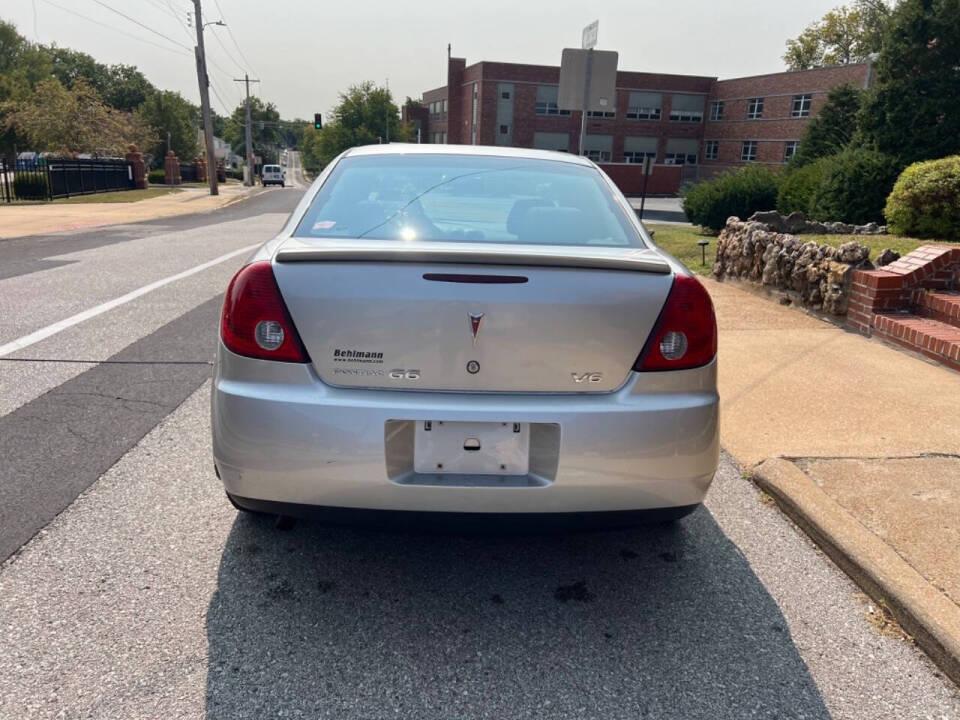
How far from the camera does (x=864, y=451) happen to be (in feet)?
13.6

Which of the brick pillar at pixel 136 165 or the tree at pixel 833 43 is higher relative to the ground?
the tree at pixel 833 43

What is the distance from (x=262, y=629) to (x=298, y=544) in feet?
2.05

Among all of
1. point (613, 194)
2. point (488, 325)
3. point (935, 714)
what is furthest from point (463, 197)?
point (935, 714)

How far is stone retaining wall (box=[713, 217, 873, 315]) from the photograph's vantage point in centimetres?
721

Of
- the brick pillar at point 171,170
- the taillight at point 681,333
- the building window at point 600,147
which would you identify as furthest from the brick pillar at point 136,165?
the taillight at point 681,333

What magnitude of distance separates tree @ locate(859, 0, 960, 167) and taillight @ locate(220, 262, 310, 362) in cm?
1342

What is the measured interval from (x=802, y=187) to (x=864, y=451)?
11651 mm

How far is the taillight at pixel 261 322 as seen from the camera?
8.15ft

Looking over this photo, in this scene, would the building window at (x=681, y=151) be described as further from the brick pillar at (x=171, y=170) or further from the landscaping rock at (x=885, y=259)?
the landscaping rock at (x=885, y=259)

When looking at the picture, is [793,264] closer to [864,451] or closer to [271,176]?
[864,451]

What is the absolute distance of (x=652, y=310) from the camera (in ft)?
8.38

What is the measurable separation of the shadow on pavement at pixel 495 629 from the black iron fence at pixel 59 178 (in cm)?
2960

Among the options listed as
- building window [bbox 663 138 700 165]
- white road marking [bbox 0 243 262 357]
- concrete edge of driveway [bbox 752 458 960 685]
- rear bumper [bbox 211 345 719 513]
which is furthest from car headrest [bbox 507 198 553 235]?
building window [bbox 663 138 700 165]

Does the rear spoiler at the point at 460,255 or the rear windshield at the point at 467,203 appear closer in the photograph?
the rear spoiler at the point at 460,255
